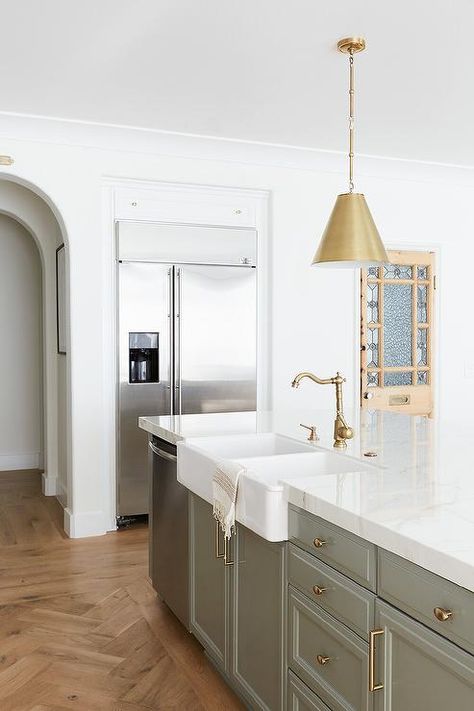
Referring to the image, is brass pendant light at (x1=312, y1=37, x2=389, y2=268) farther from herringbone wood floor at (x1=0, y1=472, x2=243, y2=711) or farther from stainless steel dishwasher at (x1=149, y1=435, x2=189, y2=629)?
herringbone wood floor at (x1=0, y1=472, x2=243, y2=711)

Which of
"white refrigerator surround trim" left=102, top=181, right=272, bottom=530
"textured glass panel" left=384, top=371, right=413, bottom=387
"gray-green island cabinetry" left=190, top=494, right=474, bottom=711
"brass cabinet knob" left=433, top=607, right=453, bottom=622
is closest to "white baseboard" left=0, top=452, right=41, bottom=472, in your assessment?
"white refrigerator surround trim" left=102, top=181, right=272, bottom=530

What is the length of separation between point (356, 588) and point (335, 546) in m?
0.13

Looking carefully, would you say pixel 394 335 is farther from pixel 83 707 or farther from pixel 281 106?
pixel 83 707

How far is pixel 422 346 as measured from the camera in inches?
230

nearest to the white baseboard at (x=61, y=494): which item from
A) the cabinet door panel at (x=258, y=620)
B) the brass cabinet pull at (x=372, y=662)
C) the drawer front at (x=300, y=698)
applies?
the cabinet door panel at (x=258, y=620)

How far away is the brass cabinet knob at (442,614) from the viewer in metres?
1.42

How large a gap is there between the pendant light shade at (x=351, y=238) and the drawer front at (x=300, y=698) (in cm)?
153

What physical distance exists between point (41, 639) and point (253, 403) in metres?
2.46

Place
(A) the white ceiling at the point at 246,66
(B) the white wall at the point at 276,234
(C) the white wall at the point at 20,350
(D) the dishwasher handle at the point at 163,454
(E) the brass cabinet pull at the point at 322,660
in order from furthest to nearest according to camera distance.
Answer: (C) the white wall at the point at 20,350 < (B) the white wall at the point at 276,234 < (D) the dishwasher handle at the point at 163,454 < (A) the white ceiling at the point at 246,66 < (E) the brass cabinet pull at the point at 322,660

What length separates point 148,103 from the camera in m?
4.08

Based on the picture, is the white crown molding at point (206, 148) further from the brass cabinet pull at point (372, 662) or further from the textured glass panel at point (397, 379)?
the brass cabinet pull at point (372, 662)

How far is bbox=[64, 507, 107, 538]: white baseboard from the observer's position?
468 cm

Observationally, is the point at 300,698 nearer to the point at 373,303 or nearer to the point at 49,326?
the point at 373,303

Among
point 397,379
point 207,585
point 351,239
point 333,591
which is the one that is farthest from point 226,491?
point 397,379
